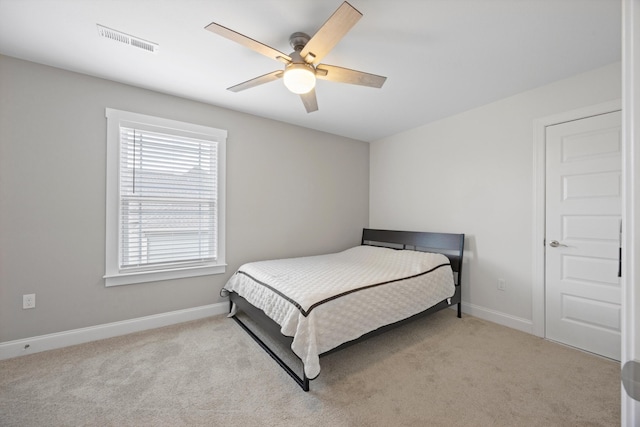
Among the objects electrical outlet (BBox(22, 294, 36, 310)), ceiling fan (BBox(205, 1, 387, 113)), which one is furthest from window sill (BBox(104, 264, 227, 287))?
ceiling fan (BBox(205, 1, 387, 113))

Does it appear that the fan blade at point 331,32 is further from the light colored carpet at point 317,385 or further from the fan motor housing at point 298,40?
the light colored carpet at point 317,385

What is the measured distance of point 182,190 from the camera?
9.65ft

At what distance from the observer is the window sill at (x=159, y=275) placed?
2584mm

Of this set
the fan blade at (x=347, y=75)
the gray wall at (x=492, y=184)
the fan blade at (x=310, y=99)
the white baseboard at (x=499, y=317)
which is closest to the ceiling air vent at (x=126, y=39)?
the fan blade at (x=310, y=99)

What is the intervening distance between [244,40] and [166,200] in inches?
75.7

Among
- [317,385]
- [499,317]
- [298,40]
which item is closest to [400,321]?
[317,385]

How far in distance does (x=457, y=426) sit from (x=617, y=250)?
6.76ft

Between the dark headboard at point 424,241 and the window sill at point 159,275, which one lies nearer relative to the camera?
the window sill at point 159,275

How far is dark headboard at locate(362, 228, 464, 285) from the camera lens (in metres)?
3.20

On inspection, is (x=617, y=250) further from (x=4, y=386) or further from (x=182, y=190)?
(x=4, y=386)

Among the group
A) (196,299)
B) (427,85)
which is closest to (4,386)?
(196,299)

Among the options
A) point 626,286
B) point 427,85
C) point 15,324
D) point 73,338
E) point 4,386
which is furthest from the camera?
point 427,85

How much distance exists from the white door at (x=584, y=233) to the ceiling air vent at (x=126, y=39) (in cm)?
364

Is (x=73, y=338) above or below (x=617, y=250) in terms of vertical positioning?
below
